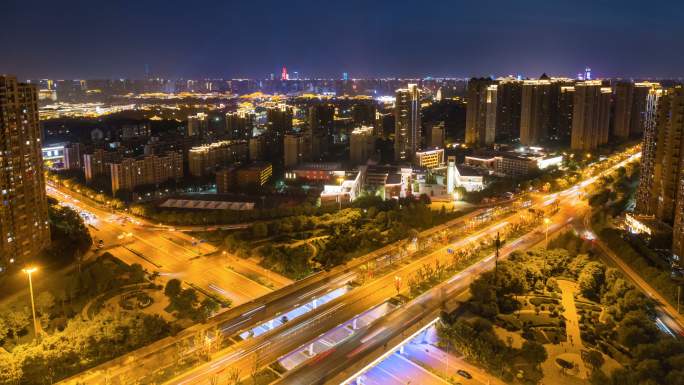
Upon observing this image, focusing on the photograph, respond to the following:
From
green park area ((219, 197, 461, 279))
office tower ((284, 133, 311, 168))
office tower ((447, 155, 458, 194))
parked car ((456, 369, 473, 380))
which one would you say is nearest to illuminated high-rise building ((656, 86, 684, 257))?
green park area ((219, 197, 461, 279))

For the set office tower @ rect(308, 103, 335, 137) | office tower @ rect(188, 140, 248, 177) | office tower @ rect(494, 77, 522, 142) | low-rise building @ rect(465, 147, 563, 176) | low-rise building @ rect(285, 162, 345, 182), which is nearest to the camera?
low-rise building @ rect(285, 162, 345, 182)

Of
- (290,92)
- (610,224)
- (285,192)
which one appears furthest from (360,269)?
(290,92)

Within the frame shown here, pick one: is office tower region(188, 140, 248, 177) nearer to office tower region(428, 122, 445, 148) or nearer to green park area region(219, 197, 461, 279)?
green park area region(219, 197, 461, 279)

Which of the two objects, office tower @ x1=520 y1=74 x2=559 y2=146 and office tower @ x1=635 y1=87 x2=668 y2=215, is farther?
office tower @ x1=520 y1=74 x2=559 y2=146

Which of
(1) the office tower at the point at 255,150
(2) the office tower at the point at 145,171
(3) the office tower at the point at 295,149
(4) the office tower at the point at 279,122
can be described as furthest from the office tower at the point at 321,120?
(2) the office tower at the point at 145,171

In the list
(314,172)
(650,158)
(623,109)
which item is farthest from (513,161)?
(623,109)

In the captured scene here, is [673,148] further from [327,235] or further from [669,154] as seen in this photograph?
[327,235]

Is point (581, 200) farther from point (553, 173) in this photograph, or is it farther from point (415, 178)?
point (415, 178)
